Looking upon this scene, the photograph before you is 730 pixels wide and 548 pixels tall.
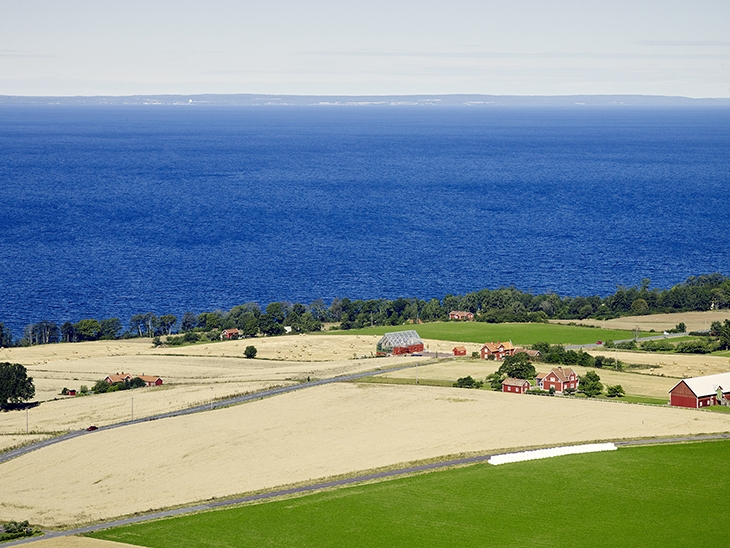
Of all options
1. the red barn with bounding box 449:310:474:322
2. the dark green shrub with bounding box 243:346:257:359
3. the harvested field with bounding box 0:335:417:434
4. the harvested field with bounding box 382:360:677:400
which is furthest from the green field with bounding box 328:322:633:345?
the dark green shrub with bounding box 243:346:257:359

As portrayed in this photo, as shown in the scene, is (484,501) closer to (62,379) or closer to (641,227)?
(62,379)

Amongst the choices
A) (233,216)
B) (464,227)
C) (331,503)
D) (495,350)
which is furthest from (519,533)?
(233,216)

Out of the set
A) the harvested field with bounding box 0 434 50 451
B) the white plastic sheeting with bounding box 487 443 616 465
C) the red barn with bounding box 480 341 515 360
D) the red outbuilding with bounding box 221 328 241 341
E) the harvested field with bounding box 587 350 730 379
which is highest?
the white plastic sheeting with bounding box 487 443 616 465

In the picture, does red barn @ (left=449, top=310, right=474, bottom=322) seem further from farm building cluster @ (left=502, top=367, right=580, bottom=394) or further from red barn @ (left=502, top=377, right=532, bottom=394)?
red barn @ (left=502, top=377, right=532, bottom=394)

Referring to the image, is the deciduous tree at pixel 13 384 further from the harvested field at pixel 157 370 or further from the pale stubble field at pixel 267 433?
the pale stubble field at pixel 267 433

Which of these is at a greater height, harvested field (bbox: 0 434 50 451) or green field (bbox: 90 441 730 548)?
green field (bbox: 90 441 730 548)

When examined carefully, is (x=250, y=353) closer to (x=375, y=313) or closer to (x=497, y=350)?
(x=375, y=313)

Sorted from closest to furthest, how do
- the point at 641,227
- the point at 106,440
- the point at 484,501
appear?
the point at 484,501, the point at 106,440, the point at 641,227
